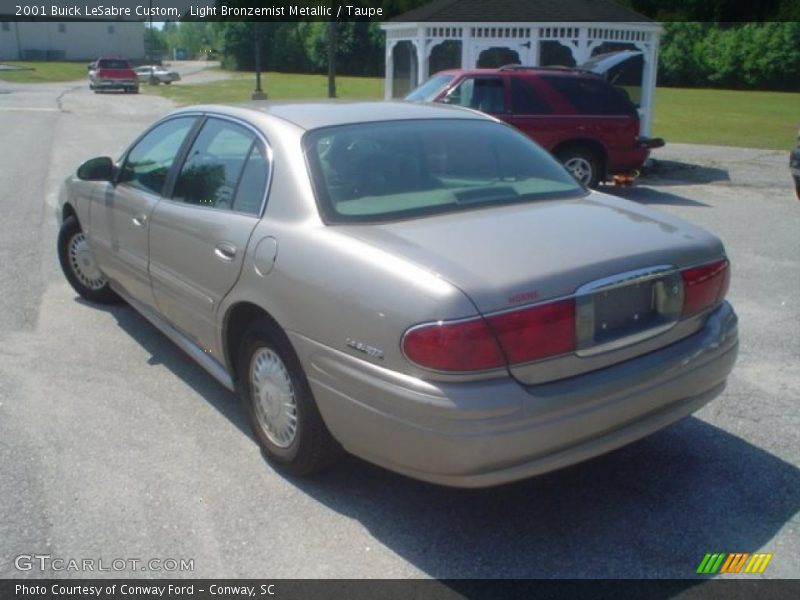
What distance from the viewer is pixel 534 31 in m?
16.4

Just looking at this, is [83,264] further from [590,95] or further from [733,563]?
[590,95]

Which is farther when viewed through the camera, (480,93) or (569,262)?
(480,93)

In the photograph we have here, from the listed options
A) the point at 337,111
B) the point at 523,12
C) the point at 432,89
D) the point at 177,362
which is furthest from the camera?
the point at 523,12

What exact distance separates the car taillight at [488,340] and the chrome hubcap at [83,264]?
393cm

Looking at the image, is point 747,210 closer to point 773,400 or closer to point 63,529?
point 773,400

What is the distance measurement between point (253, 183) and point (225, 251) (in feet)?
1.17

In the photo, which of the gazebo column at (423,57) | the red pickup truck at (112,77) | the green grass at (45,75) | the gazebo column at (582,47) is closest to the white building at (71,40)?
the green grass at (45,75)

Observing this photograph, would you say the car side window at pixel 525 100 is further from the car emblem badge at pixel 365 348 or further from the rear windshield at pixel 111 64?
the rear windshield at pixel 111 64

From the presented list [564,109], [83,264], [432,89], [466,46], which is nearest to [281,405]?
[83,264]

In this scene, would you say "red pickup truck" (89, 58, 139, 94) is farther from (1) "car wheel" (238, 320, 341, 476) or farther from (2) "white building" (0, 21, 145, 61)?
(2) "white building" (0, 21, 145, 61)

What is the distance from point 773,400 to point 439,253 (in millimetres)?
2553

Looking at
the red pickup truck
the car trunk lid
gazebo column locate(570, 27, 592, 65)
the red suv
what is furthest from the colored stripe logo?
the red pickup truck

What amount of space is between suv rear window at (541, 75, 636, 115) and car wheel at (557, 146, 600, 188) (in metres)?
0.58

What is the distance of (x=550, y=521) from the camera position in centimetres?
343
